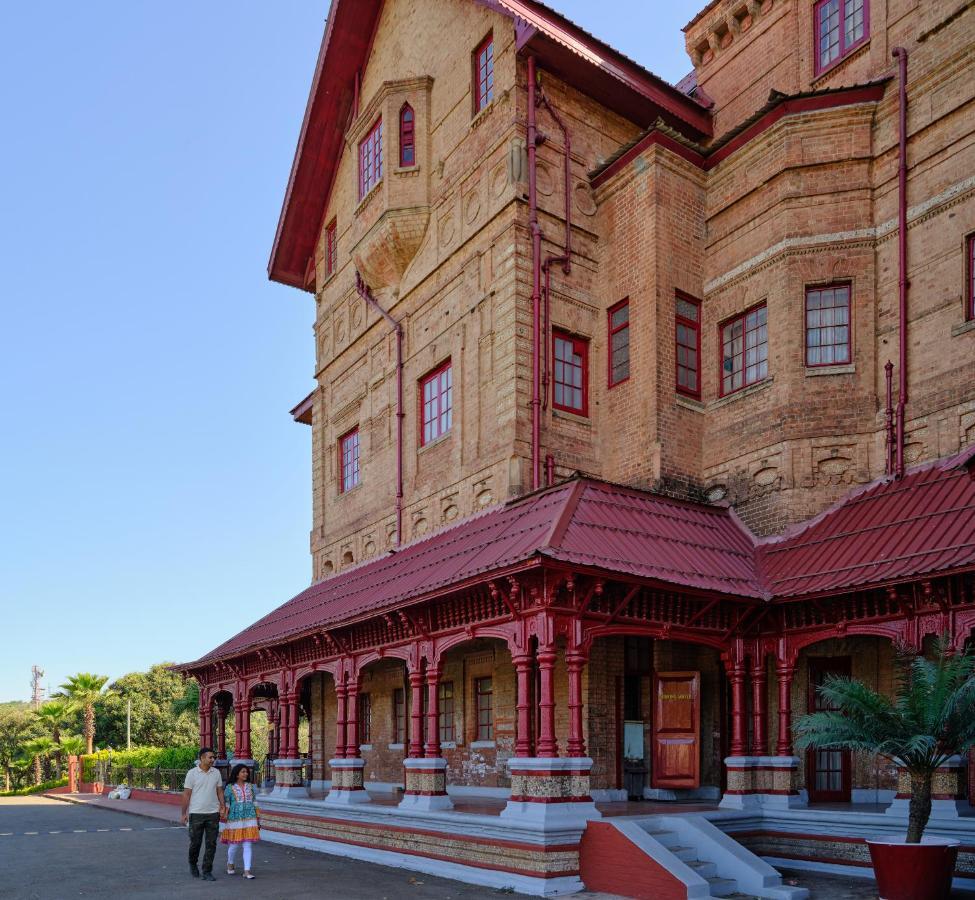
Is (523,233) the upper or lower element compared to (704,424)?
upper

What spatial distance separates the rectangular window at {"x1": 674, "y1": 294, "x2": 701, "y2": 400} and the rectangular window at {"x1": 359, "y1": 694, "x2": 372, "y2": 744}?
10274 millimetres

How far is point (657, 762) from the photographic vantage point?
638 inches

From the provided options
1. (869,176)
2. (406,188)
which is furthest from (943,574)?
(406,188)

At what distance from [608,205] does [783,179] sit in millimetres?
3364

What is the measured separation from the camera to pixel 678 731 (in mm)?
15844

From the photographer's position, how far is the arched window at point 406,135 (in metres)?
22.8

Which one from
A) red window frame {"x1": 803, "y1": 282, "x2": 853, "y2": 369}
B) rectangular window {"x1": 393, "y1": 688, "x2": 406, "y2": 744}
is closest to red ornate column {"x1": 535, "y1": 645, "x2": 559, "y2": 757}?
red window frame {"x1": 803, "y1": 282, "x2": 853, "y2": 369}

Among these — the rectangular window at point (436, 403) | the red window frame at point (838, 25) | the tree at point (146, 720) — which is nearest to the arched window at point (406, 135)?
the rectangular window at point (436, 403)

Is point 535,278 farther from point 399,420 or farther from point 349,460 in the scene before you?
point 349,460

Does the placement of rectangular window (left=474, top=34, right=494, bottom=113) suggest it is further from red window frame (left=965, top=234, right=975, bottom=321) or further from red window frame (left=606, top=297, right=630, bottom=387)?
red window frame (left=965, top=234, right=975, bottom=321)

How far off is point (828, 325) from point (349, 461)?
40.6ft

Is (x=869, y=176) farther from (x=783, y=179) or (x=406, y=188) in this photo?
(x=406, y=188)

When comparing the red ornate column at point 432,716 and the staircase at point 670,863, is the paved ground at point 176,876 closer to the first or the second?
the staircase at point 670,863

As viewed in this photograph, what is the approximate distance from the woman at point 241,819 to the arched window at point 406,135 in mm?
13520
